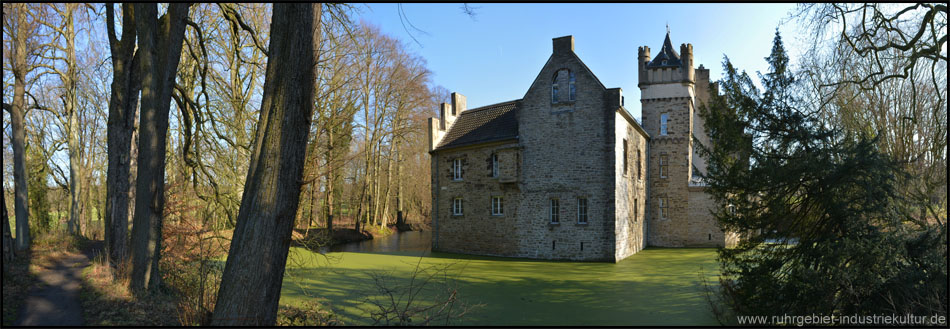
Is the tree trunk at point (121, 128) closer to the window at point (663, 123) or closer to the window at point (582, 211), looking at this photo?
the window at point (582, 211)

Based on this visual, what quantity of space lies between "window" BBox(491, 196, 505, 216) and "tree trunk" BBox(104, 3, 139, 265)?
50.1 ft

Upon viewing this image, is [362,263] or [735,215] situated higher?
[735,215]

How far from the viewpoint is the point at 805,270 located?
910 centimetres

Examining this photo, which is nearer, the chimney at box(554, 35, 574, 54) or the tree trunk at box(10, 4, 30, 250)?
the tree trunk at box(10, 4, 30, 250)

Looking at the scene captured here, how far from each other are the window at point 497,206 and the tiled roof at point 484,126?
267 cm

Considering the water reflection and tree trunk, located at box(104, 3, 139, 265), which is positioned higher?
tree trunk, located at box(104, 3, 139, 265)

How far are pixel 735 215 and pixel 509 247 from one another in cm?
1249

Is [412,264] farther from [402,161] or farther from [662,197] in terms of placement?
[402,161]

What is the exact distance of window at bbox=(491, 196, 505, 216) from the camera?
2366cm

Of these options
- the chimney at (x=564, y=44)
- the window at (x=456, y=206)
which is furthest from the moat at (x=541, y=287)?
the chimney at (x=564, y=44)

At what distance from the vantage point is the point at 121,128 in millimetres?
10586

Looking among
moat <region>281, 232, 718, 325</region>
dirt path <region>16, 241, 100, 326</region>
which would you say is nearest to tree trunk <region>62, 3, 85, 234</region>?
dirt path <region>16, 241, 100, 326</region>

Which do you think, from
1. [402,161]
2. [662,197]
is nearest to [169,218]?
[662,197]

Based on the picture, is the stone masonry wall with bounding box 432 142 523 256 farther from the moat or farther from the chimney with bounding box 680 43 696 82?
the chimney with bounding box 680 43 696 82
